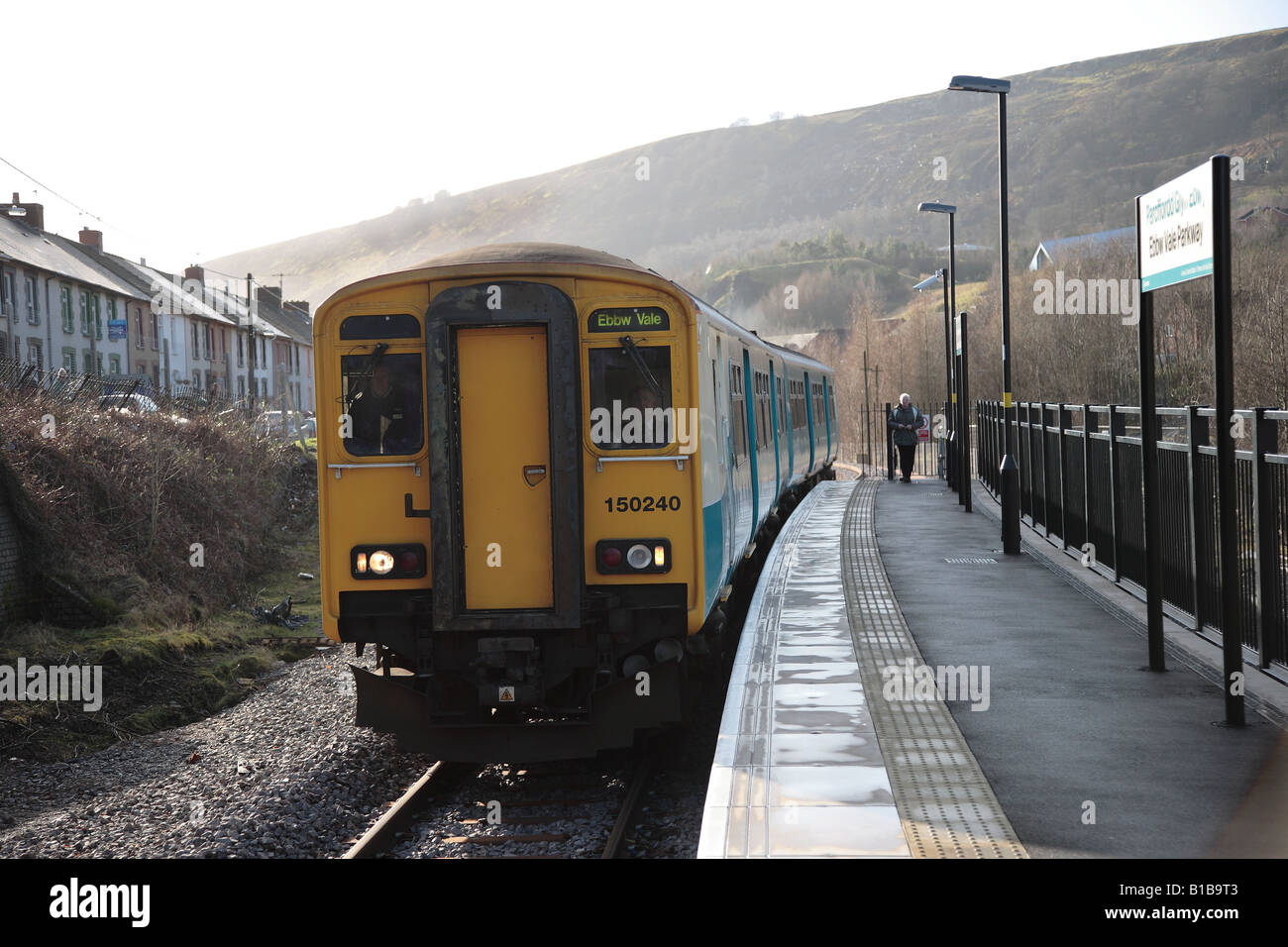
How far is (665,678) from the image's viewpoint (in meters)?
7.85

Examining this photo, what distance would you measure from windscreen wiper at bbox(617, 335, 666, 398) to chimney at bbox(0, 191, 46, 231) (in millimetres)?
52678

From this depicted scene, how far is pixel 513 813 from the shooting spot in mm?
7652

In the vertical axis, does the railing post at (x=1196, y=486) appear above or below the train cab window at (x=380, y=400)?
below

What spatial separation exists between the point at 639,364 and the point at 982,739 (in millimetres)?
2976

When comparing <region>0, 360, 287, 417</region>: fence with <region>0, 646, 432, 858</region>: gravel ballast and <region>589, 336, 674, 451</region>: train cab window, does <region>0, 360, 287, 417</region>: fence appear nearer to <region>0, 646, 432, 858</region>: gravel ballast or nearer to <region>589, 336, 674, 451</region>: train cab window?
<region>0, 646, 432, 858</region>: gravel ballast

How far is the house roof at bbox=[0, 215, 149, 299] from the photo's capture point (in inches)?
1852

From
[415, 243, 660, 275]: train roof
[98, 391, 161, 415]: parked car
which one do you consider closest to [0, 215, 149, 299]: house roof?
[98, 391, 161, 415]: parked car

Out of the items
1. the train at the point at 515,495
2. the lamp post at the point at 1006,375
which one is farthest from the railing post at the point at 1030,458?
the train at the point at 515,495

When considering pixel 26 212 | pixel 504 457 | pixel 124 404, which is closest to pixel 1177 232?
pixel 504 457

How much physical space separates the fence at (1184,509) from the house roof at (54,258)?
40.3 metres

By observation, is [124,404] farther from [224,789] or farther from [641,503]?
[641,503]

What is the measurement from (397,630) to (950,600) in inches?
252

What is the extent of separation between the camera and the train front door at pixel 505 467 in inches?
299

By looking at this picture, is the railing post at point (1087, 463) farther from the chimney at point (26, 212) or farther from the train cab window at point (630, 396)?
the chimney at point (26, 212)
